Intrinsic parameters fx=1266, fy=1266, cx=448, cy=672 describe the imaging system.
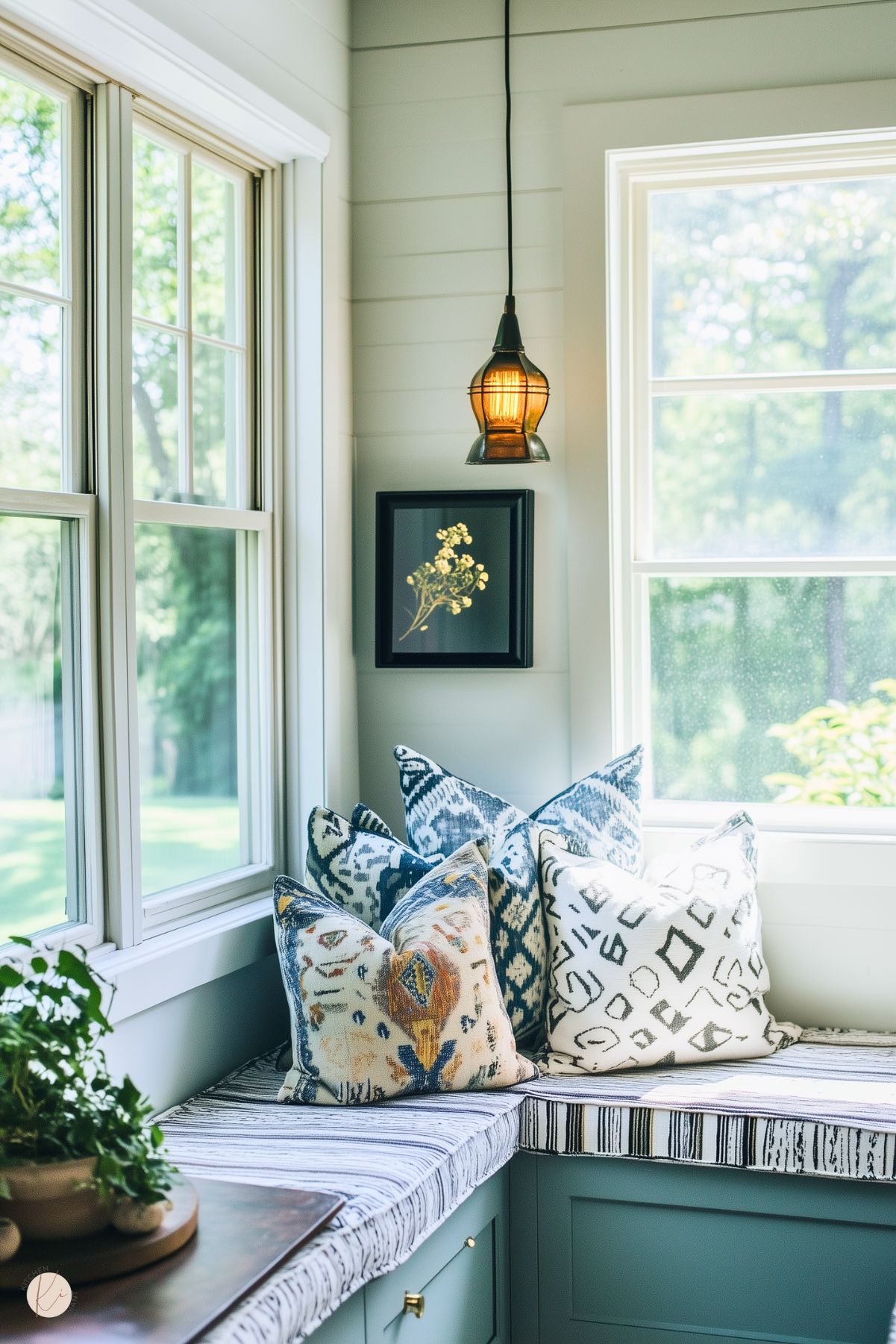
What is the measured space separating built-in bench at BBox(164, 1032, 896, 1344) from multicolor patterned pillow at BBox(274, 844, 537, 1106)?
0.05m

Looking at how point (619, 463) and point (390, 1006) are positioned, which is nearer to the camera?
point (390, 1006)

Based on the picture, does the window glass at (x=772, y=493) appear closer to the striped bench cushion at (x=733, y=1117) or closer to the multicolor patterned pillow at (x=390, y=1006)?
the striped bench cushion at (x=733, y=1117)

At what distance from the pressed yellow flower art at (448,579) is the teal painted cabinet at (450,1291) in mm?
1255

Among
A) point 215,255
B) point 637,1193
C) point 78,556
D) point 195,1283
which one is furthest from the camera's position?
point 215,255

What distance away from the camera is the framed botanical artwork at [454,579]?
2936 millimetres

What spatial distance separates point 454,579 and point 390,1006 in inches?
43.4

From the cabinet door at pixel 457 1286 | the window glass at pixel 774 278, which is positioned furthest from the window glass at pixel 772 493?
the cabinet door at pixel 457 1286

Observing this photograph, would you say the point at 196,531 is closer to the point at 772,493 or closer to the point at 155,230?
the point at 155,230

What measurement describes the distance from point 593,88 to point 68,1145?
97.1 inches

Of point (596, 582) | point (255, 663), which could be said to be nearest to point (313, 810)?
point (255, 663)

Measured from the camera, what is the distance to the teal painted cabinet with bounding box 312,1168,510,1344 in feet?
5.87

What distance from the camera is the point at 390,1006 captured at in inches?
88.2

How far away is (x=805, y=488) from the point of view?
288cm

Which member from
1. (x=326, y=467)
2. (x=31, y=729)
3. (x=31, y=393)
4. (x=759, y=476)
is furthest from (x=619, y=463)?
(x=31, y=729)
